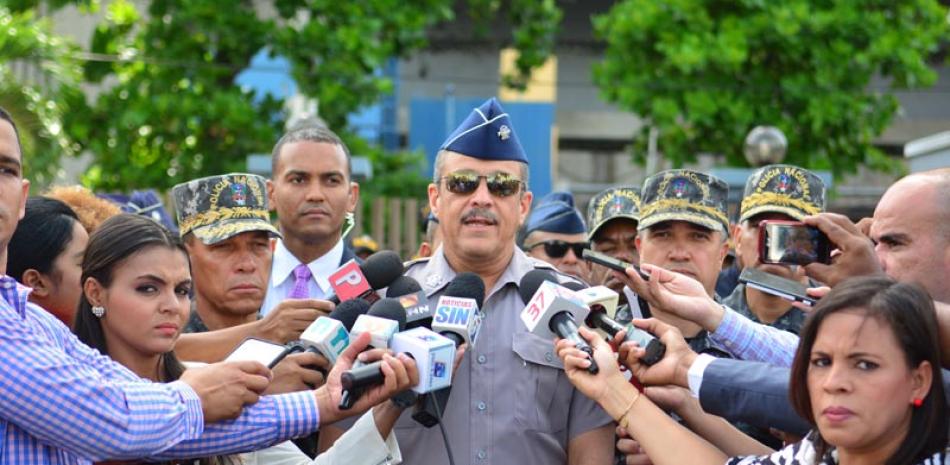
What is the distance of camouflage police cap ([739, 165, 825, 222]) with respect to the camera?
6477 millimetres

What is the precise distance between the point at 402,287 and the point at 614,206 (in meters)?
3.02

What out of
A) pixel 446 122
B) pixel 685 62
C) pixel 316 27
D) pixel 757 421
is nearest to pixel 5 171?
pixel 757 421

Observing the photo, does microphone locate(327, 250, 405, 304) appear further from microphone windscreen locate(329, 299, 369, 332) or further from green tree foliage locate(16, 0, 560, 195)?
green tree foliage locate(16, 0, 560, 195)

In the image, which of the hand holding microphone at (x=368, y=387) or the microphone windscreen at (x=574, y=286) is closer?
the hand holding microphone at (x=368, y=387)

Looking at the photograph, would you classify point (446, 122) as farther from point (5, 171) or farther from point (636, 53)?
point (5, 171)

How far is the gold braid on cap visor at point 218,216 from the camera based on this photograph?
6.29m

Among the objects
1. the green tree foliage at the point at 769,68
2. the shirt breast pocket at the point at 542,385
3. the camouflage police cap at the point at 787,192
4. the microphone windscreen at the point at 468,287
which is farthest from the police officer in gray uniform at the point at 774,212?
the green tree foliage at the point at 769,68

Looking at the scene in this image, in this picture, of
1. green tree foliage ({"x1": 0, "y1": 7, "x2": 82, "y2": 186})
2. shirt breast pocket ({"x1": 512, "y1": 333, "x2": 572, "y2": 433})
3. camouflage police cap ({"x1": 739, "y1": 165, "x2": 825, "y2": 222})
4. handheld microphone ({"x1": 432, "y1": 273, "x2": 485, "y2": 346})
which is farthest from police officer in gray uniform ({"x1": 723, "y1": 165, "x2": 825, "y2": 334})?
green tree foliage ({"x1": 0, "y1": 7, "x2": 82, "y2": 186})

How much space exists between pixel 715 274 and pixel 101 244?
2691 mm

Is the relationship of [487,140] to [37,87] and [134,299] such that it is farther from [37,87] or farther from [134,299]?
[37,87]

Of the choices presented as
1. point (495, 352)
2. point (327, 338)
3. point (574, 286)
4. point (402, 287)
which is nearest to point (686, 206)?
point (574, 286)

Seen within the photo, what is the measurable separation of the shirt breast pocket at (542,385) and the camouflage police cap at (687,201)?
4.19 ft

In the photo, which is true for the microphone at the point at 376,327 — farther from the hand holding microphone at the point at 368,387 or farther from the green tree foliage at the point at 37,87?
the green tree foliage at the point at 37,87

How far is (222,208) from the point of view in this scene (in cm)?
632
